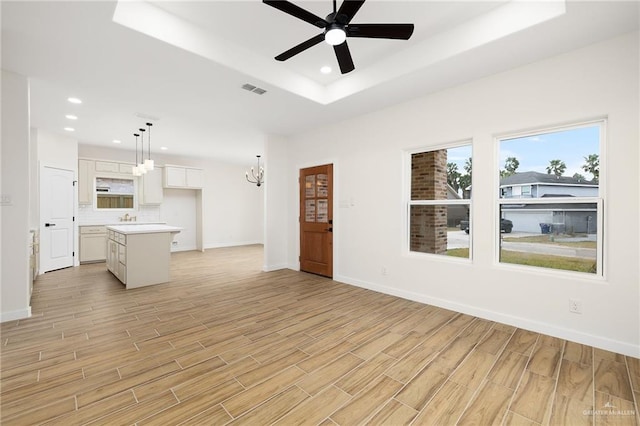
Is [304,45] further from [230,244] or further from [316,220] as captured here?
[230,244]

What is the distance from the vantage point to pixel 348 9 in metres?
1.98

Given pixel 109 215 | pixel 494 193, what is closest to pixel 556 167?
pixel 494 193

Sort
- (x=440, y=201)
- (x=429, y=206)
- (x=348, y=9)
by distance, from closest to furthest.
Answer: (x=348, y=9) → (x=440, y=201) → (x=429, y=206)

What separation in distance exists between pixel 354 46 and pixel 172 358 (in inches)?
143

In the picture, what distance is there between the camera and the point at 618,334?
252 centimetres

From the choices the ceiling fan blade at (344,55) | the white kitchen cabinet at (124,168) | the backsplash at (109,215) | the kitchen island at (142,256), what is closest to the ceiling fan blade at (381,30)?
the ceiling fan blade at (344,55)

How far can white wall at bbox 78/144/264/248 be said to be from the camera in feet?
29.8

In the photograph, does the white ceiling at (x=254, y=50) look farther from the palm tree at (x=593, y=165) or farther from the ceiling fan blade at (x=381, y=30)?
the palm tree at (x=593, y=165)

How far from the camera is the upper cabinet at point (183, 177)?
26.1 feet

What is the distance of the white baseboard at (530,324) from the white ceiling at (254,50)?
2.73 meters

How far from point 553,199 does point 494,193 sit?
0.53 m

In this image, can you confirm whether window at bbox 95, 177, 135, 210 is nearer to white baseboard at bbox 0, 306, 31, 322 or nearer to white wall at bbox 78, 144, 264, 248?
white wall at bbox 78, 144, 264, 248

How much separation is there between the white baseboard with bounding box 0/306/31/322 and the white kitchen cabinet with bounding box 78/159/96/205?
14.1 ft

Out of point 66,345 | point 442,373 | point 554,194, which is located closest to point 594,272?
point 554,194
